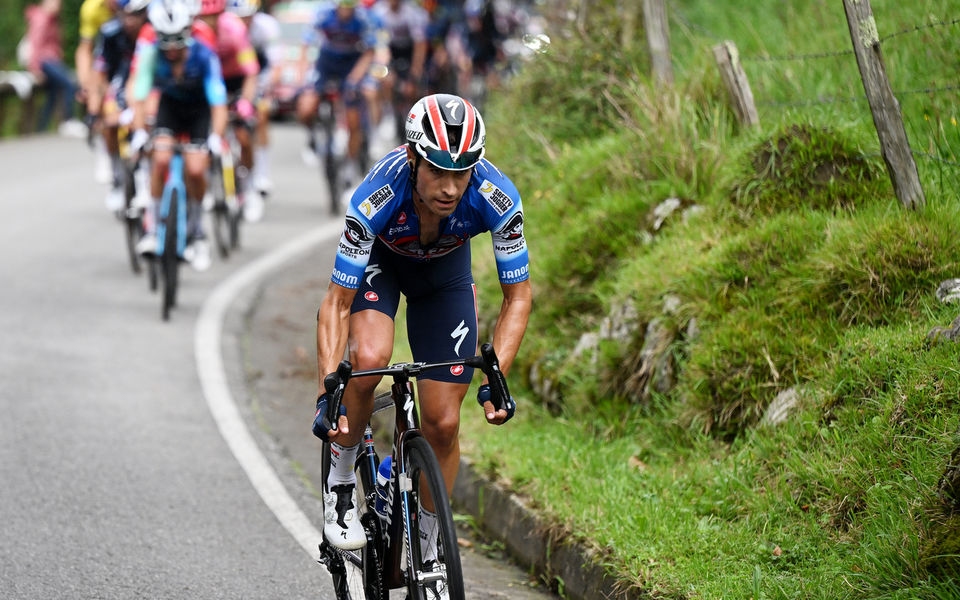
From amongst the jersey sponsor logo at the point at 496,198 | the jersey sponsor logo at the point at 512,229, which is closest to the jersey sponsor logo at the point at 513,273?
the jersey sponsor logo at the point at 512,229

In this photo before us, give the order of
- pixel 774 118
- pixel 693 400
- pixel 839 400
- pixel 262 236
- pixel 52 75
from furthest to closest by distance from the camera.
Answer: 1. pixel 52 75
2. pixel 262 236
3. pixel 774 118
4. pixel 693 400
5. pixel 839 400

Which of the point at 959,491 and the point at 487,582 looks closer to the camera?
the point at 959,491

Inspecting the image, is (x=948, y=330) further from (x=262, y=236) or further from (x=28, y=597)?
(x=262, y=236)

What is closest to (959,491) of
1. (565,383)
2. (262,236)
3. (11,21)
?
(565,383)

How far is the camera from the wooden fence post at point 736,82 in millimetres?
7379

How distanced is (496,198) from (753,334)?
6.28 ft

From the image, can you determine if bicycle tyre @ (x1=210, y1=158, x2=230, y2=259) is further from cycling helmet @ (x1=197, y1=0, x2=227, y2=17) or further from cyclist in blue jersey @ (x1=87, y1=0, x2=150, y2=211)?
cycling helmet @ (x1=197, y1=0, x2=227, y2=17)

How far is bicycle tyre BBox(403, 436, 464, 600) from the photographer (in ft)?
12.4

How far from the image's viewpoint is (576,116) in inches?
382

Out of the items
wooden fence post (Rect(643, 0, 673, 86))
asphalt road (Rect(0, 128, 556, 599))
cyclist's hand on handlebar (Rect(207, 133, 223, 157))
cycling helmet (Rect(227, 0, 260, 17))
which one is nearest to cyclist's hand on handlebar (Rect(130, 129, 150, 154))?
cyclist's hand on handlebar (Rect(207, 133, 223, 157))

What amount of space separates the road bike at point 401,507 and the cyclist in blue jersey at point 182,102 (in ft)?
19.0

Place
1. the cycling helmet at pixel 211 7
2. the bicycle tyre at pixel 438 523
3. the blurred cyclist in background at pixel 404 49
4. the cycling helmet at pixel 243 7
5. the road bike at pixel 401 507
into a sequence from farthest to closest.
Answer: the blurred cyclist in background at pixel 404 49 → the cycling helmet at pixel 243 7 → the cycling helmet at pixel 211 7 → the road bike at pixel 401 507 → the bicycle tyre at pixel 438 523

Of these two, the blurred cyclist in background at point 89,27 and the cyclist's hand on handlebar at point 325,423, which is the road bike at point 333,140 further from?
the cyclist's hand on handlebar at point 325,423

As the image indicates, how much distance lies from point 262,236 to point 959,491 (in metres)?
10.7
